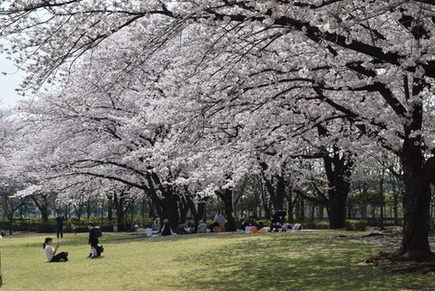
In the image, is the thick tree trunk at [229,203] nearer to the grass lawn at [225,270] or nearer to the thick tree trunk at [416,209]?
Result: the grass lawn at [225,270]

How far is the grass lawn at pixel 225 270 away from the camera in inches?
380

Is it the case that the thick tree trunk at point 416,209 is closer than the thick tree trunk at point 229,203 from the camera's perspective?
Yes

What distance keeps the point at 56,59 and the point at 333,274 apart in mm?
6548

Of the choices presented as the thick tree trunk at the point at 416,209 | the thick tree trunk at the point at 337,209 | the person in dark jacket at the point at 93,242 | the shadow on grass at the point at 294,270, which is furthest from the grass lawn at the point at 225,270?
the thick tree trunk at the point at 337,209

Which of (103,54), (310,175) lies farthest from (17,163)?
(310,175)

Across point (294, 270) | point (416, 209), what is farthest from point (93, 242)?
point (416, 209)

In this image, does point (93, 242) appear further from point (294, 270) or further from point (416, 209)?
point (416, 209)

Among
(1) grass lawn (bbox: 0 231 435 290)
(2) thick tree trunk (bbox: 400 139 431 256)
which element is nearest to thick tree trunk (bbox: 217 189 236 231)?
(1) grass lawn (bbox: 0 231 435 290)

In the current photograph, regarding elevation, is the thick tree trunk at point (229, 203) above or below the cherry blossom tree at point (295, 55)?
below

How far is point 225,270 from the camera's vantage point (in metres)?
12.1

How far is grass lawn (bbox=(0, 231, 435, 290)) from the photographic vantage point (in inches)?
380

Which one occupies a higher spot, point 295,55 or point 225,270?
point 295,55

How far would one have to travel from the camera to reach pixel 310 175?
27594 mm

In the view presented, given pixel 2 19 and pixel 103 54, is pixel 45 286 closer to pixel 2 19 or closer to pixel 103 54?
pixel 2 19
